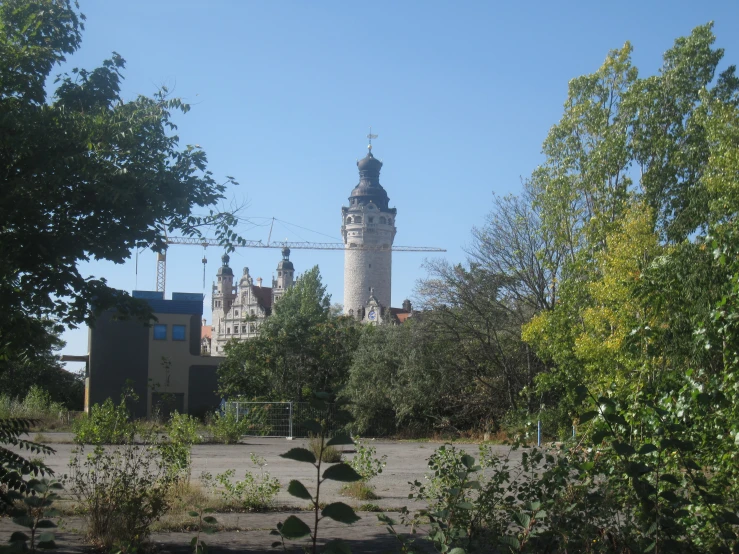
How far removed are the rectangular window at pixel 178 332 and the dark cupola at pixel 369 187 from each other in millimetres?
104131

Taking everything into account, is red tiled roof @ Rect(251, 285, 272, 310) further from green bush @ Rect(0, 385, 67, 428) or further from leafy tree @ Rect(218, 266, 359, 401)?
green bush @ Rect(0, 385, 67, 428)

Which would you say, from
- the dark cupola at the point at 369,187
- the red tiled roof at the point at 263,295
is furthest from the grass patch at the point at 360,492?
the dark cupola at the point at 369,187

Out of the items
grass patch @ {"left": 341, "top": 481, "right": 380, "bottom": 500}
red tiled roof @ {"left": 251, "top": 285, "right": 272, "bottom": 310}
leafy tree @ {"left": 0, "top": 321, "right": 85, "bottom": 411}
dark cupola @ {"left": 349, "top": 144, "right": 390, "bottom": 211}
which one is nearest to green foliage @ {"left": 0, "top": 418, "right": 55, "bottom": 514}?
grass patch @ {"left": 341, "top": 481, "right": 380, "bottom": 500}

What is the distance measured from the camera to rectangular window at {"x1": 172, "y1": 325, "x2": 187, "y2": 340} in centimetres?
4456

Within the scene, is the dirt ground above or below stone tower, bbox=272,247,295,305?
below

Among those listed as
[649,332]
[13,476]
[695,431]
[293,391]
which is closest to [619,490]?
[695,431]

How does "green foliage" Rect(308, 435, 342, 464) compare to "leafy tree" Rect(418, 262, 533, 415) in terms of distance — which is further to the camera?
"leafy tree" Rect(418, 262, 533, 415)

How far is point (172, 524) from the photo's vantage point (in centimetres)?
829

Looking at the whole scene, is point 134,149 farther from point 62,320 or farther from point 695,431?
point 695,431

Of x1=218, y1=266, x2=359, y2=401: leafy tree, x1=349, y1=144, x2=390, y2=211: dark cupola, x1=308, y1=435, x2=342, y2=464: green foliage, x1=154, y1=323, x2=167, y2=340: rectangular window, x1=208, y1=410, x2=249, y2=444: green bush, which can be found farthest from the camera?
x1=349, y1=144, x2=390, y2=211: dark cupola

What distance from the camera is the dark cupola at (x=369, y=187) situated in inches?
5807

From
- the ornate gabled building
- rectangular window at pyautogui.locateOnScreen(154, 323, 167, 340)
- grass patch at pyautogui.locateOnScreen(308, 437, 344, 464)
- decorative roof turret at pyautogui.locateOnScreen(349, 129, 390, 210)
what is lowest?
grass patch at pyautogui.locateOnScreen(308, 437, 344, 464)

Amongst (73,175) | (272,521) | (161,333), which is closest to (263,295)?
(161,333)

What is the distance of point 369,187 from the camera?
148000 millimetres
